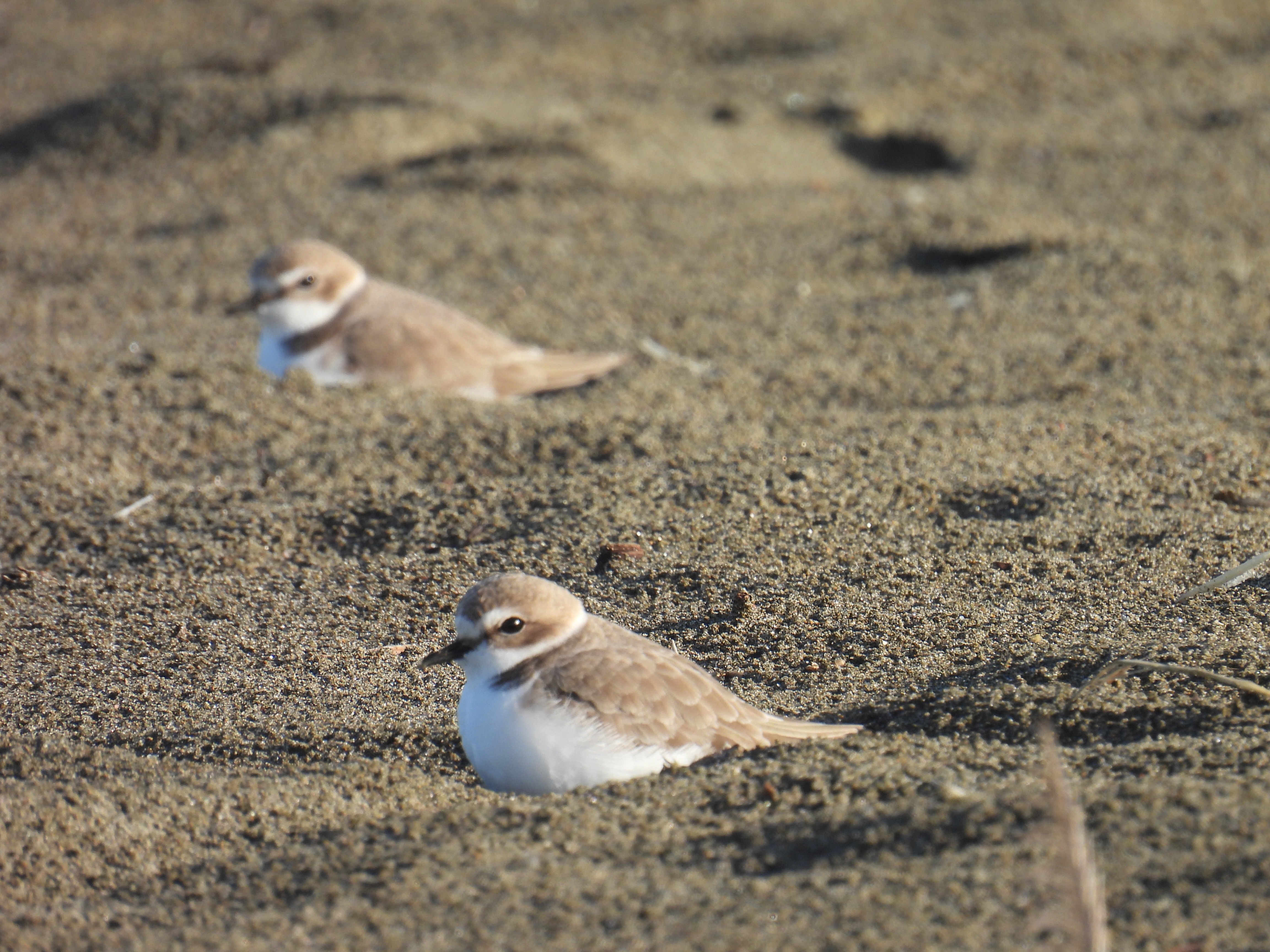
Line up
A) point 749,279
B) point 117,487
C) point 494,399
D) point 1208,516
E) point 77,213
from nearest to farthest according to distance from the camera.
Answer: point 1208,516, point 117,487, point 494,399, point 749,279, point 77,213

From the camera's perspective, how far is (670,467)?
475cm

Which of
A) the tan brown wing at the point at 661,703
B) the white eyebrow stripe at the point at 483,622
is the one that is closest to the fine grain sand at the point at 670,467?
the tan brown wing at the point at 661,703

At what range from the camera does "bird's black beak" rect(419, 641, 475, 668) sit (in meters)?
3.26

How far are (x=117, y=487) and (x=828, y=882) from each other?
3345 millimetres

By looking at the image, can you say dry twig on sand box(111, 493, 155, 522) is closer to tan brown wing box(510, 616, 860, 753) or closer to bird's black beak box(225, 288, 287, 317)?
bird's black beak box(225, 288, 287, 317)

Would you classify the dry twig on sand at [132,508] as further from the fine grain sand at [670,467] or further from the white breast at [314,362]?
the white breast at [314,362]

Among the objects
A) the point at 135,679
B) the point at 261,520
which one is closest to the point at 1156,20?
the point at 261,520

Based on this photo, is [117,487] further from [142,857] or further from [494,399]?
[142,857]

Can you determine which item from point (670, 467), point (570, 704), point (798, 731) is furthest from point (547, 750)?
point (670, 467)

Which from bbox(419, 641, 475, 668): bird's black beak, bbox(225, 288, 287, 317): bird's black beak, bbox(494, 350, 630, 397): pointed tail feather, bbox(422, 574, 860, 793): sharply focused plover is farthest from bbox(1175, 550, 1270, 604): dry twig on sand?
bbox(225, 288, 287, 317): bird's black beak

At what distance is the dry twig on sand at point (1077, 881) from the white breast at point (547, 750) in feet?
3.52

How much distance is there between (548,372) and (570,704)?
3.02 meters

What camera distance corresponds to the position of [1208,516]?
13.8 ft

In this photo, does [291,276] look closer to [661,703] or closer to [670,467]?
[670,467]
